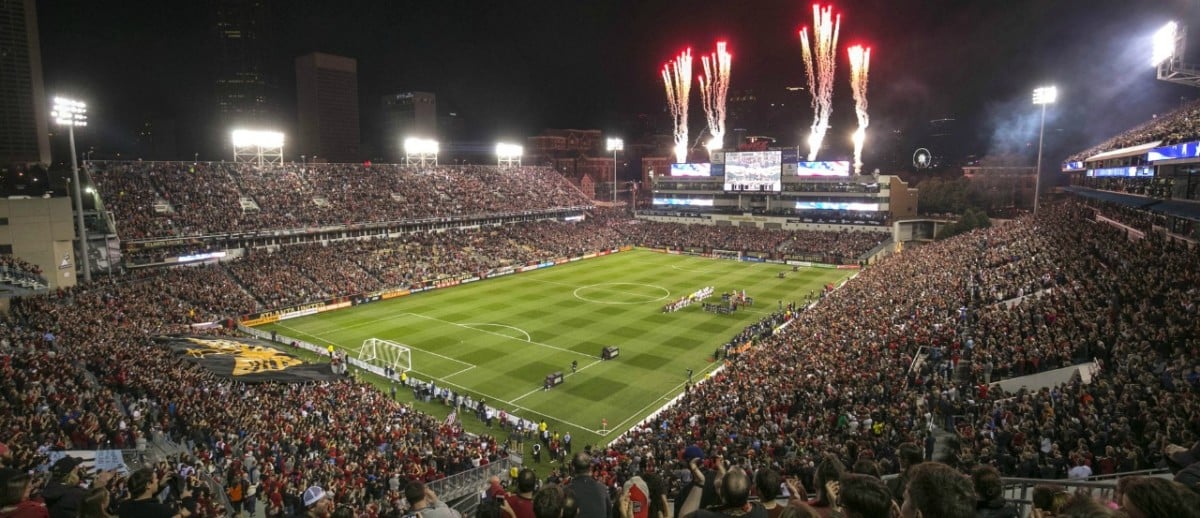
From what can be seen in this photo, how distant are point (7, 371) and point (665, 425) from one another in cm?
1942

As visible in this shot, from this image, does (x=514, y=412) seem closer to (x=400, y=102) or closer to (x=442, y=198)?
(x=442, y=198)

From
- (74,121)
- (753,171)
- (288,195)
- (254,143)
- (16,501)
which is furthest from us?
(753,171)

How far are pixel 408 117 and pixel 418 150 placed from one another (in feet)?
420

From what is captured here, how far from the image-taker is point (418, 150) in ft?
244

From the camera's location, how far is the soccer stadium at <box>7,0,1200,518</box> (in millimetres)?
7434

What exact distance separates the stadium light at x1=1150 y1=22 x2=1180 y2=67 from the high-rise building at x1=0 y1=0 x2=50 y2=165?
11191cm

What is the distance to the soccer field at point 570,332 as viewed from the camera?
2875 centimetres

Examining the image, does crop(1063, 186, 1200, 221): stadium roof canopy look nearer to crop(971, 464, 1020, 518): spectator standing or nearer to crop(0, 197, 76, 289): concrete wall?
crop(971, 464, 1020, 518): spectator standing

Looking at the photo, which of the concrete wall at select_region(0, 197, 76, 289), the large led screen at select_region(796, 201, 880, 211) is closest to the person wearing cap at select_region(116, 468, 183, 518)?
the concrete wall at select_region(0, 197, 76, 289)

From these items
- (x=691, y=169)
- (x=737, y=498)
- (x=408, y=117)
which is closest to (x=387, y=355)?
(x=737, y=498)

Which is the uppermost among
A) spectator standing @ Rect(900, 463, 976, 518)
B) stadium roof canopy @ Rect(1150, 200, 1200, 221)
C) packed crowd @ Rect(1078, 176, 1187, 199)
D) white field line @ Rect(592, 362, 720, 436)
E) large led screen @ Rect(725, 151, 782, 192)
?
large led screen @ Rect(725, 151, 782, 192)

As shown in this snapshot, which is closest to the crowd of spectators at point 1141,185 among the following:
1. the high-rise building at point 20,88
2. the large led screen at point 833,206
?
the large led screen at point 833,206

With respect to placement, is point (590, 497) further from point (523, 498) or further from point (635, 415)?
point (635, 415)

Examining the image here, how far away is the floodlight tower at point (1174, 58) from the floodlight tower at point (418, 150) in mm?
64114
